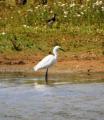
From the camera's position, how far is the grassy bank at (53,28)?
21.9 m

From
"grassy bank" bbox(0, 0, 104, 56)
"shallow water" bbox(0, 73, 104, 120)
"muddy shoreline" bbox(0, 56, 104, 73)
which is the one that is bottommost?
"shallow water" bbox(0, 73, 104, 120)

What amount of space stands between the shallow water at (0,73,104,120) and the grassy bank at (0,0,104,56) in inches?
167

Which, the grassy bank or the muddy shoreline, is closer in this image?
the muddy shoreline

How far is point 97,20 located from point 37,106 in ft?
43.0

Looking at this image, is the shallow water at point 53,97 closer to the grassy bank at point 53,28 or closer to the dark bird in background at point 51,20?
the grassy bank at point 53,28

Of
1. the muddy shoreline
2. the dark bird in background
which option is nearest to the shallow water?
the muddy shoreline

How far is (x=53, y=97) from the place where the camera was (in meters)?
13.6

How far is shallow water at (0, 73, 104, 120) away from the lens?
461 inches

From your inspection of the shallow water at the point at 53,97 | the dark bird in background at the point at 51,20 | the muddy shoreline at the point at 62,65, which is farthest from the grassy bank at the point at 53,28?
the shallow water at the point at 53,97

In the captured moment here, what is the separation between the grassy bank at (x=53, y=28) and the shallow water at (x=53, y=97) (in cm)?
425

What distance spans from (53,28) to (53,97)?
1121 cm

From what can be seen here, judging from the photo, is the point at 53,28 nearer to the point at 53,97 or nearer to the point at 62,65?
the point at 62,65

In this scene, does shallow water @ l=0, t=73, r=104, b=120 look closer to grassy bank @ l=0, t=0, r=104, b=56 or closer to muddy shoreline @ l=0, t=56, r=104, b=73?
muddy shoreline @ l=0, t=56, r=104, b=73

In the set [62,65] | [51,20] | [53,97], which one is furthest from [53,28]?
[53,97]
